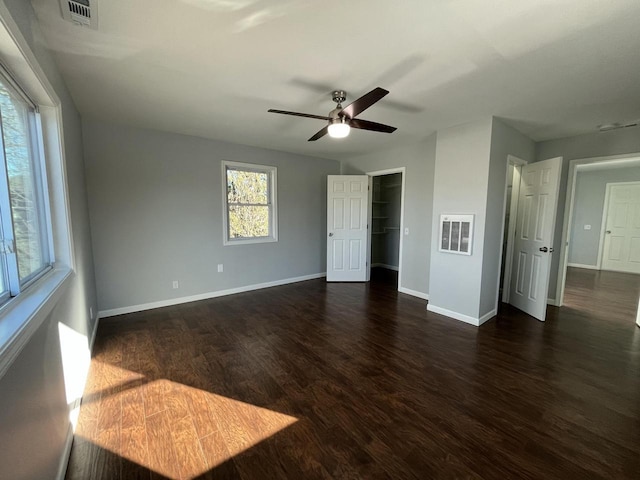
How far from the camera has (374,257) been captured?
6801mm

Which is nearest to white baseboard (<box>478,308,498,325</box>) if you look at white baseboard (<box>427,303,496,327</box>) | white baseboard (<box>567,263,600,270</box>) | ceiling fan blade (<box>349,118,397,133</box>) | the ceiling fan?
white baseboard (<box>427,303,496,327</box>)

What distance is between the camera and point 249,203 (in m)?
4.59

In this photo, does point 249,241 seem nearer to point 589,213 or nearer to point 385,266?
point 385,266

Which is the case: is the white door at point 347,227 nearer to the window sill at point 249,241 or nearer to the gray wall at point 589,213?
the window sill at point 249,241

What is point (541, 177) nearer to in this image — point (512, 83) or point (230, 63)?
point (512, 83)

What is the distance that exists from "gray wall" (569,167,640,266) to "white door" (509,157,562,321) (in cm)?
449

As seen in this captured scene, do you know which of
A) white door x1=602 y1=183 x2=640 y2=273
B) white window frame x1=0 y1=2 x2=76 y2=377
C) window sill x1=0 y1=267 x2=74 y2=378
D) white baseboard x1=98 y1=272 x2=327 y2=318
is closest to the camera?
window sill x1=0 y1=267 x2=74 y2=378

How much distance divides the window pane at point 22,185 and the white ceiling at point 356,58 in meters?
0.57

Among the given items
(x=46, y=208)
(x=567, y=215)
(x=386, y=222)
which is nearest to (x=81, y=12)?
(x=46, y=208)

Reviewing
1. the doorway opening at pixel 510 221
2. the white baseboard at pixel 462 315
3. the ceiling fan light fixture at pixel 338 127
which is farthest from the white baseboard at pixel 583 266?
the ceiling fan light fixture at pixel 338 127

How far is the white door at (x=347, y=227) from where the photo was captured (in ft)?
16.9

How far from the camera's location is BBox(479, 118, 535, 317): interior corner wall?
3155mm

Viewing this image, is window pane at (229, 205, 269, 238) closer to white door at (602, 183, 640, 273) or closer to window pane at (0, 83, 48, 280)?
window pane at (0, 83, 48, 280)

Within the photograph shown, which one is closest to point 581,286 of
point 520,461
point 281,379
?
point 520,461
